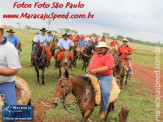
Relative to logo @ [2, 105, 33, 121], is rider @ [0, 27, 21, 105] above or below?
above

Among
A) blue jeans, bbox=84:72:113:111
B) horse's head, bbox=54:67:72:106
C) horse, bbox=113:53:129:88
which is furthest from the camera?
horse, bbox=113:53:129:88

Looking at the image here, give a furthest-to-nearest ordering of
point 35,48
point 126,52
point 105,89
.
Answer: point 126,52
point 35,48
point 105,89

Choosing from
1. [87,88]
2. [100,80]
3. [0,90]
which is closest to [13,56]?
[0,90]

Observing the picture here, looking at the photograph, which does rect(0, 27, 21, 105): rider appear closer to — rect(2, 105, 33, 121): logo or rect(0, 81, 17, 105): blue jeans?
rect(0, 81, 17, 105): blue jeans

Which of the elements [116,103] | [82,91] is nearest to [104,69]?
[82,91]

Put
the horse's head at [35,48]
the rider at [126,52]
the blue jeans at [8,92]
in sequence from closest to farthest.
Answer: the blue jeans at [8,92]
the horse's head at [35,48]
the rider at [126,52]

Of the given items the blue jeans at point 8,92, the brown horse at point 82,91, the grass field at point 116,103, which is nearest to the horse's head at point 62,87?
the brown horse at point 82,91

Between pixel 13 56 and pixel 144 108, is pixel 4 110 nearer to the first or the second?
pixel 13 56

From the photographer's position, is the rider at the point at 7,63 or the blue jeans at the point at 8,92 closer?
the rider at the point at 7,63

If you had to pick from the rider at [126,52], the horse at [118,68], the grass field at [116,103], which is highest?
the rider at [126,52]

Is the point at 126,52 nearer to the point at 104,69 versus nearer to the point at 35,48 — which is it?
the point at 35,48

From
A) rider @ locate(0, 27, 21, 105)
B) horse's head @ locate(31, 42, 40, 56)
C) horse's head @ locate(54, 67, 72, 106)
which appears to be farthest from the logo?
horse's head @ locate(31, 42, 40, 56)

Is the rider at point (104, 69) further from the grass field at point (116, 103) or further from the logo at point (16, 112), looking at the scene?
the logo at point (16, 112)

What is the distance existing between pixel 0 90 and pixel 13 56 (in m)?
0.70
